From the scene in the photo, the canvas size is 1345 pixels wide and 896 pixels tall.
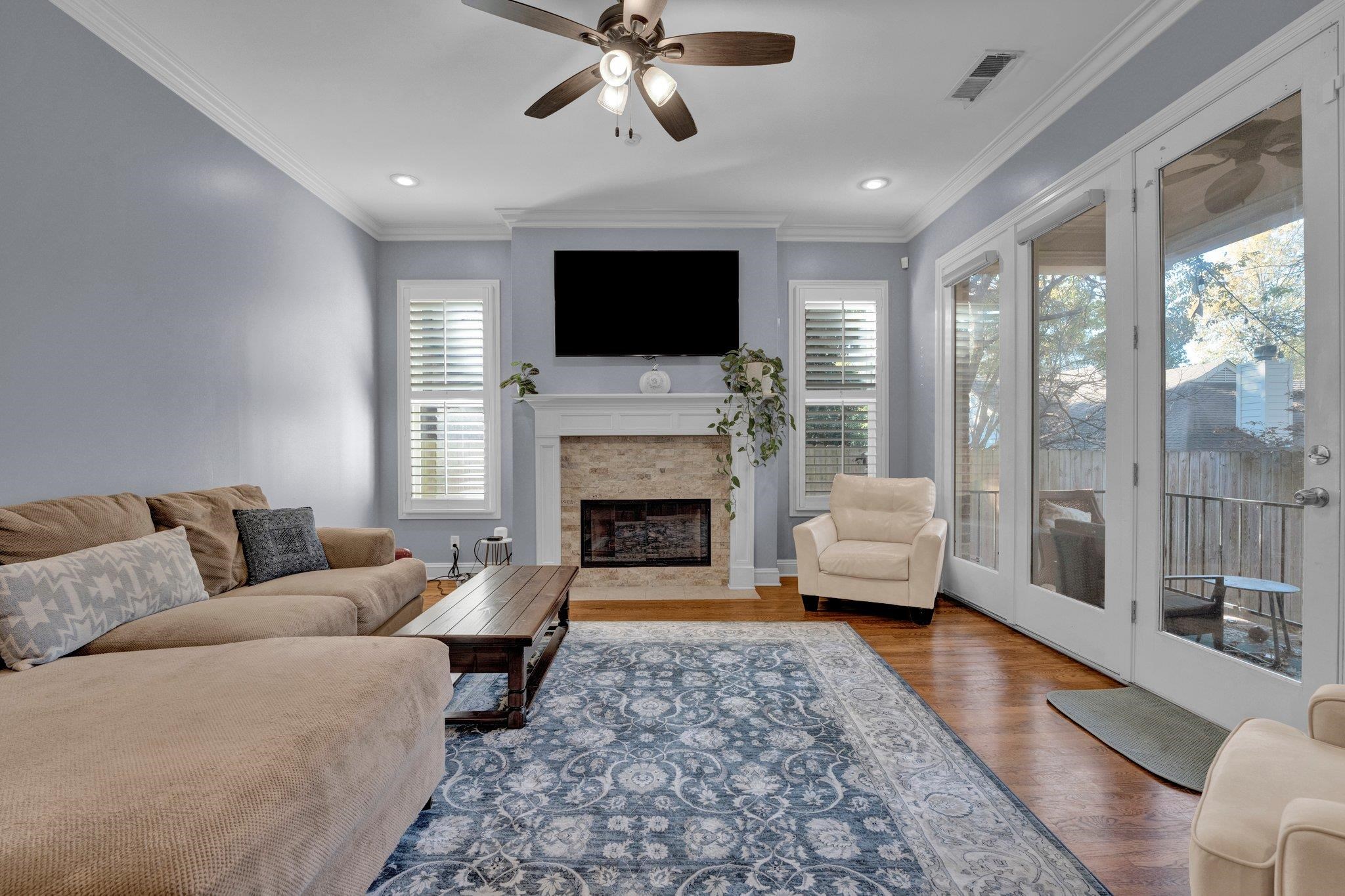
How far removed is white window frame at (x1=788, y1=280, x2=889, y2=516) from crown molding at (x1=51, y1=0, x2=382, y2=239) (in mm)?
3491

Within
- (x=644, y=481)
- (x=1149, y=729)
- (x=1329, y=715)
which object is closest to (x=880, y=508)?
(x=644, y=481)

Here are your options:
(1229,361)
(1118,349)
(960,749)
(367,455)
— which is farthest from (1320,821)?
(367,455)

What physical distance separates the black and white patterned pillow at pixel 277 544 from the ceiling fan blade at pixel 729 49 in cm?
271

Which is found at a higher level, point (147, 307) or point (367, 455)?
point (147, 307)

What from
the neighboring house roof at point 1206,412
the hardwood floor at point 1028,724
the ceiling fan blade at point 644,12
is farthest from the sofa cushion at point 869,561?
the ceiling fan blade at point 644,12

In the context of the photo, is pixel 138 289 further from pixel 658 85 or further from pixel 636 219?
pixel 636 219

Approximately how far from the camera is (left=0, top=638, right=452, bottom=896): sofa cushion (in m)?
0.88

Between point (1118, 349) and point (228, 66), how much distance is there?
4.19 metres

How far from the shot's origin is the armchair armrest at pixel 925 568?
3719 mm

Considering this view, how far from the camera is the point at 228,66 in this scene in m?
2.88

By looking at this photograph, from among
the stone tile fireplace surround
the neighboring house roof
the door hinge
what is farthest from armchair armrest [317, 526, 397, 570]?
the door hinge

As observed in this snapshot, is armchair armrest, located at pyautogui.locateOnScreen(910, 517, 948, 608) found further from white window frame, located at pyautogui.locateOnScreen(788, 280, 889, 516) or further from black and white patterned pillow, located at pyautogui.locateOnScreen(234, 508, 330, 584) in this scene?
black and white patterned pillow, located at pyautogui.locateOnScreen(234, 508, 330, 584)

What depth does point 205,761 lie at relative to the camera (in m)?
1.08

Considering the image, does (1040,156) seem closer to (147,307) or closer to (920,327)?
(920,327)
